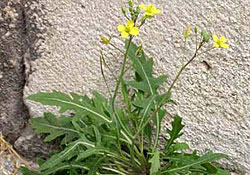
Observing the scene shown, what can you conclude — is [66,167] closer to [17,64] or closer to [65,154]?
[65,154]

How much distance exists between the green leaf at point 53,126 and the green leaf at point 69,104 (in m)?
0.09

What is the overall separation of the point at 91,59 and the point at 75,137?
0.28 m

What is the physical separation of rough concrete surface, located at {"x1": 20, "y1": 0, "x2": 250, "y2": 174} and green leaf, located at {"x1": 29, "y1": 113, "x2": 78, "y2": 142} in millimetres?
127

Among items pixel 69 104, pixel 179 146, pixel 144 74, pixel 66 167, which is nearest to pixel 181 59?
pixel 144 74

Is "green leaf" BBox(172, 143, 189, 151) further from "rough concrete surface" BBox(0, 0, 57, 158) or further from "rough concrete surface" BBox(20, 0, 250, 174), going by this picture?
"rough concrete surface" BBox(0, 0, 57, 158)

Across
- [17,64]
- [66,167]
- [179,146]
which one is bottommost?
[66,167]

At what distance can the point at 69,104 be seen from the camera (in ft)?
4.11

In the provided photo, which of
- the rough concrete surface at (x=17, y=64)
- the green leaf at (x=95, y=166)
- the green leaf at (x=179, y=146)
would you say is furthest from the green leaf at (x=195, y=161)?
the rough concrete surface at (x=17, y=64)

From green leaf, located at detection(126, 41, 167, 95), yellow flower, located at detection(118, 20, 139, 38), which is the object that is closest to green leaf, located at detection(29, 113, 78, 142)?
green leaf, located at detection(126, 41, 167, 95)

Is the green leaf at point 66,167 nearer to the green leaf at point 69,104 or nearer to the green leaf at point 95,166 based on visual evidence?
the green leaf at point 95,166

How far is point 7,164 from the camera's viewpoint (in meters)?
1.53

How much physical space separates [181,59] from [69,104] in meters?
0.41

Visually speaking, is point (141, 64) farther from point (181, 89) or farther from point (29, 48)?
point (29, 48)

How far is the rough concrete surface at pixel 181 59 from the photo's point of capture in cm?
133
